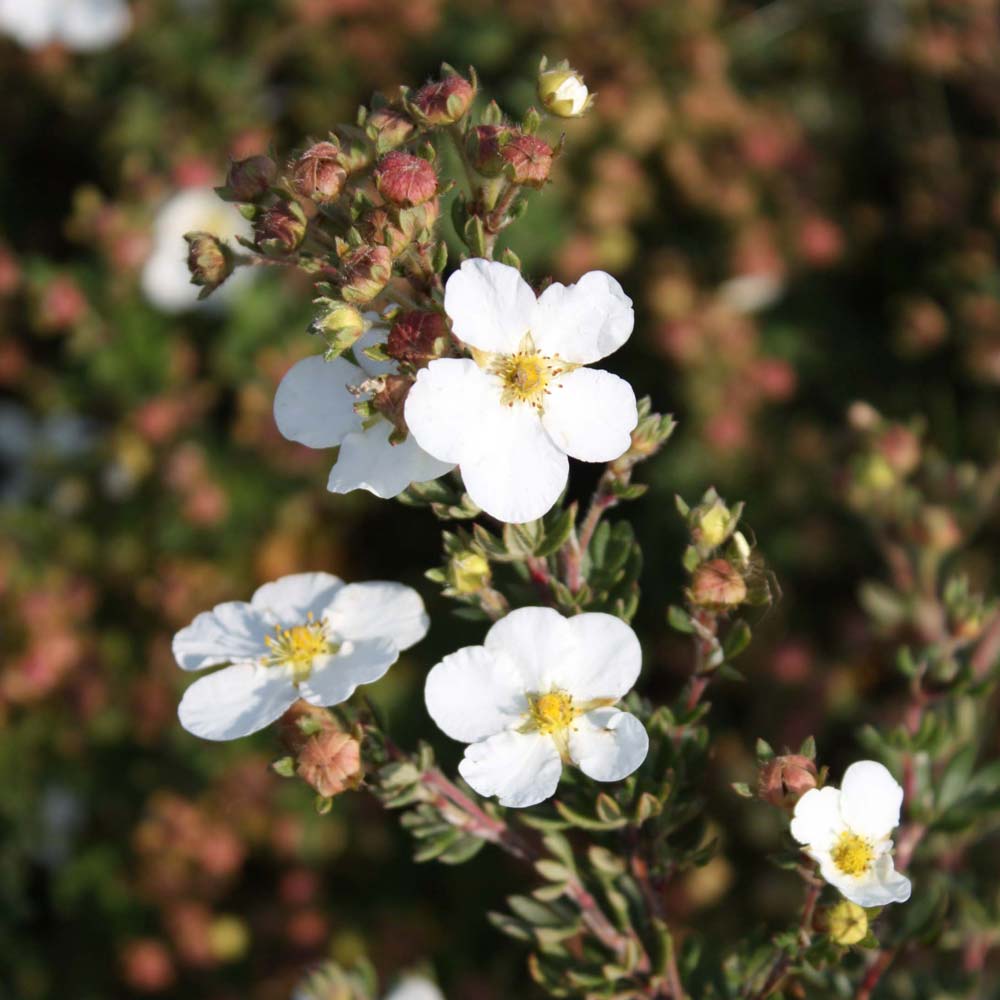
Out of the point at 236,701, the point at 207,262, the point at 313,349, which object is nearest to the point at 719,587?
the point at 236,701

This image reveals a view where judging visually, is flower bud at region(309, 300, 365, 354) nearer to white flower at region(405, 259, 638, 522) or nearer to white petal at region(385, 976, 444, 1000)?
white flower at region(405, 259, 638, 522)

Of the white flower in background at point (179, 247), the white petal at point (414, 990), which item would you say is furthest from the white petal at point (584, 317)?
the white flower in background at point (179, 247)

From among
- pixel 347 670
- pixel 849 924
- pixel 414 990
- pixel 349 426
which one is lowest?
pixel 414 990

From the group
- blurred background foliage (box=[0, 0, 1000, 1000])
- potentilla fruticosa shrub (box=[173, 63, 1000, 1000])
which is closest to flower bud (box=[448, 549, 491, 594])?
potentilla fruticosa shrub (box=[173, 63, 1000, 1000])

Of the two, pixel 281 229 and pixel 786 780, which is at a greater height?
pixel 281 229

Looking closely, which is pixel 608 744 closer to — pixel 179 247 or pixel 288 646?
pixel 288 646

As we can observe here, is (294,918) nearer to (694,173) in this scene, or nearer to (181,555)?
(181,555)
